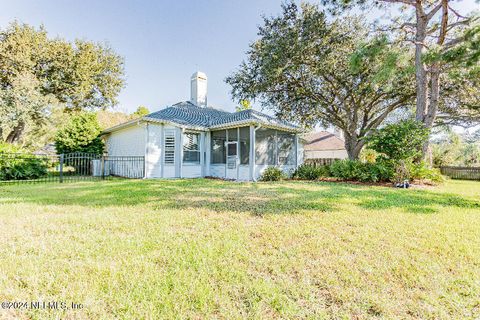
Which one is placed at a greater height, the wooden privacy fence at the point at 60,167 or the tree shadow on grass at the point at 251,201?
the wooden privacy fence at the point at 60,167

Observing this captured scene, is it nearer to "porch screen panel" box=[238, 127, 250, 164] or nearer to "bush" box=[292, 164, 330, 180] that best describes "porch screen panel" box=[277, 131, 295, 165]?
"bush" box=[292, 164, 330, 180]

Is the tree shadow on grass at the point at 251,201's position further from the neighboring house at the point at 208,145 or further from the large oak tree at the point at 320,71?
the large oak tree at the point at 320,71

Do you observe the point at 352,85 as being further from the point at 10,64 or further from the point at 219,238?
the point at 10,64

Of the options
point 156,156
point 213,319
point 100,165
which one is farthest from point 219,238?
point 100,165

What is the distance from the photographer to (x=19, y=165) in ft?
34.8

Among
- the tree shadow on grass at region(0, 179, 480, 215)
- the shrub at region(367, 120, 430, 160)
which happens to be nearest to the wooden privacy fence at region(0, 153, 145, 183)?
the tree shadow on grass at region(0, 179, 480, 215)

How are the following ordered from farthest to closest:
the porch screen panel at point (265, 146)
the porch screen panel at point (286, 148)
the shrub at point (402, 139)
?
the porch screen panel at point (286, 148) → the porch screen panel at point (265, 146) → the shrub at point (402, 139)

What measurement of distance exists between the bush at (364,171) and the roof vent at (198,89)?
9.96 m

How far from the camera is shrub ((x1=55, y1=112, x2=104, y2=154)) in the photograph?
46.1ft

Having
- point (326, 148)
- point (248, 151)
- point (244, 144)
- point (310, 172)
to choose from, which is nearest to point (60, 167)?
point (244, 144)

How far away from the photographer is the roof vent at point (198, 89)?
639 inches

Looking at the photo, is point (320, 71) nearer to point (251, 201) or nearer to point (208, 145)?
point (208, 145)

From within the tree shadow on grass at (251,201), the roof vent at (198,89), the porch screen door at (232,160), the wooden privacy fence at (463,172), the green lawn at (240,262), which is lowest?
the green lawn at (240,262)

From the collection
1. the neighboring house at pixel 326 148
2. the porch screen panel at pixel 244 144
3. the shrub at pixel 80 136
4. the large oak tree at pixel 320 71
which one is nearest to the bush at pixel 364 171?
the large oak tree at pixel 320 71
